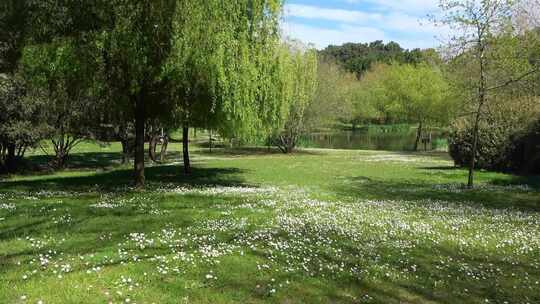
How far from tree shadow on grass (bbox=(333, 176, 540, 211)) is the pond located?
146 feet

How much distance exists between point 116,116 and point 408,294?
18083 millimetres

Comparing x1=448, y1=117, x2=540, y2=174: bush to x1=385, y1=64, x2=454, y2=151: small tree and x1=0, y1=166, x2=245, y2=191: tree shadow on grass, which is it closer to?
x1=0, y1=166, x2=245, y2=191: tree shadow on grass

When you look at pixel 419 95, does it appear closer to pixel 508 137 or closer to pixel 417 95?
pixel 417 95

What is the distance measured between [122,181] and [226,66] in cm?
918

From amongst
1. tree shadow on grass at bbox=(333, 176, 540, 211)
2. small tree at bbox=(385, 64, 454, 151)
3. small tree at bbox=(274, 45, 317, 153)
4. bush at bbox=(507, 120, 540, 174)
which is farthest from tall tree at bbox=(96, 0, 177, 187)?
small tree at bbox=(385, 64, 454, 151)

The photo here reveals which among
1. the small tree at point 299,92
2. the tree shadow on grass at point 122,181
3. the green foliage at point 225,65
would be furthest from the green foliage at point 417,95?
the green foliage at point 225,65

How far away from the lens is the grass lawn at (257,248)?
26.4 ft

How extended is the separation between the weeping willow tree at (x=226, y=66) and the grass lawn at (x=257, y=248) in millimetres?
3862

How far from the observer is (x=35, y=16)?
20281 mm

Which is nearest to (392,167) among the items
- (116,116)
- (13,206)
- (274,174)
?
(274,174)

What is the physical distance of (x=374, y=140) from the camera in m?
89.5

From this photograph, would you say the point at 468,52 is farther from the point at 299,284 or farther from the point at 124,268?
the point at 124,268

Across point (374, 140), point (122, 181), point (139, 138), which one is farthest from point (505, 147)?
point (374, 140)

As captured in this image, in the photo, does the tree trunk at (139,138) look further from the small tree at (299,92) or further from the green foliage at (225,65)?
the small tree at (299,92)
